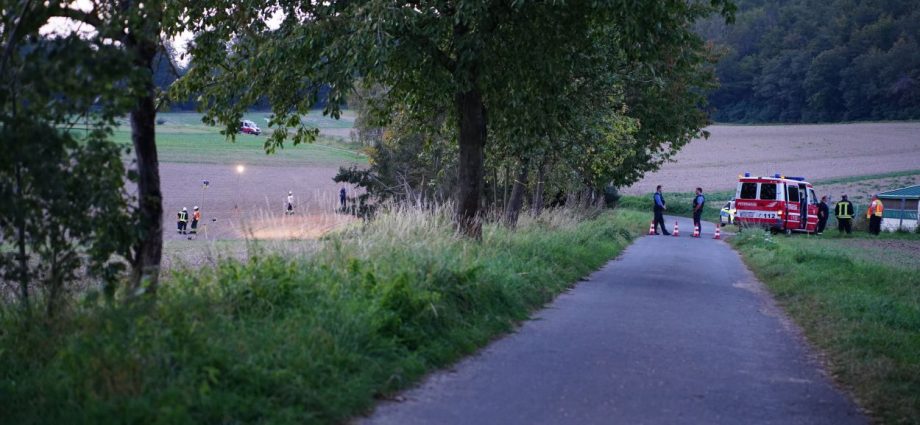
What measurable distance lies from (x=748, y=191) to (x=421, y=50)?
89.2 feet

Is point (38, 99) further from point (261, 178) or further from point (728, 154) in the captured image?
point (728, 154)

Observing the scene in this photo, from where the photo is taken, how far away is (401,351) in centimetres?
861

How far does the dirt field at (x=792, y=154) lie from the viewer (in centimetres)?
7875

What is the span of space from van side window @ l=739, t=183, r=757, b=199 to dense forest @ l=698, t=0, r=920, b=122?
7010 cm

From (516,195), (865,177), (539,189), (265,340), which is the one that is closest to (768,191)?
(539,189)

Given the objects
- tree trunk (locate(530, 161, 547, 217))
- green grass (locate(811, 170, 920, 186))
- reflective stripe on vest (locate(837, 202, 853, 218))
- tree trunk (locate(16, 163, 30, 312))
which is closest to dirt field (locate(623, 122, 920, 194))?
green grass (locate(811, 170, 920, 186))

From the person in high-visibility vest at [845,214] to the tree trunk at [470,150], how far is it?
27.2 m

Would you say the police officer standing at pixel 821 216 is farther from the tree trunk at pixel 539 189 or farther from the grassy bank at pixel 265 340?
the grassy bank at pixel 265 340

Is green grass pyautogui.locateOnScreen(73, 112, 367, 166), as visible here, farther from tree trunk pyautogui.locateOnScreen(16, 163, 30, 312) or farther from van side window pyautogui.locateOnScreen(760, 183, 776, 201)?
tree trunk pyautogui.locateOnScreen(16, 163, 30, 312)

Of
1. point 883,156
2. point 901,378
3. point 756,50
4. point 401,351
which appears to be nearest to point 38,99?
point 401,351

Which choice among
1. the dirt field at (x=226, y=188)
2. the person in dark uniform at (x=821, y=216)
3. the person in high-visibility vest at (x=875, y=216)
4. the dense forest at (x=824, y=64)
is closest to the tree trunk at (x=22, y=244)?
the dirt field at (x=226, y=188)

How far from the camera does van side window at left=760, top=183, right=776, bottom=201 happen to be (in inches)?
1566

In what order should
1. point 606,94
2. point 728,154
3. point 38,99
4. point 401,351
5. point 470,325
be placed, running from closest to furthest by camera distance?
1. point 38,99
2. point 401,351
3. point 470,325
4. point 606,94
5. point 728,154

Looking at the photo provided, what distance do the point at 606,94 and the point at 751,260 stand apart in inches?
205
